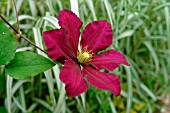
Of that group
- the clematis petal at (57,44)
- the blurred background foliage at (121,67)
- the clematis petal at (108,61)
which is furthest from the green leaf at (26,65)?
the blurred background foliage at (121,67)

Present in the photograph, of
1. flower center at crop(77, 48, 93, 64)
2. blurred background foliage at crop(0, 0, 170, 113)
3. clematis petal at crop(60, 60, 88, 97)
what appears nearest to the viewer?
clematis petal at crop(60, 60, 88, 97)

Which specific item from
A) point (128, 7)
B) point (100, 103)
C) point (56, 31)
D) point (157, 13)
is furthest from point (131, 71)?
point (56, 31)

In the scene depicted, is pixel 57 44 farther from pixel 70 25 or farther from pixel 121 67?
pixel 121 67

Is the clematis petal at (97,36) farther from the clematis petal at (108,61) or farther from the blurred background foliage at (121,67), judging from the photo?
the blurred background foliage at (121,67)

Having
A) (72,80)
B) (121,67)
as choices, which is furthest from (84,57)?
(121,67)

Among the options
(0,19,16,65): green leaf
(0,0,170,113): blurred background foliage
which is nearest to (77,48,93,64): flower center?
(0,19,16,65): green leaf

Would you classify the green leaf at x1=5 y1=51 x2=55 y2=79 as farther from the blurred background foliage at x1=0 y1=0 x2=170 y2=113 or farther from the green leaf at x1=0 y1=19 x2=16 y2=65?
the blurred background foliage at x1=0 y1=0 x2=170 y2=113
